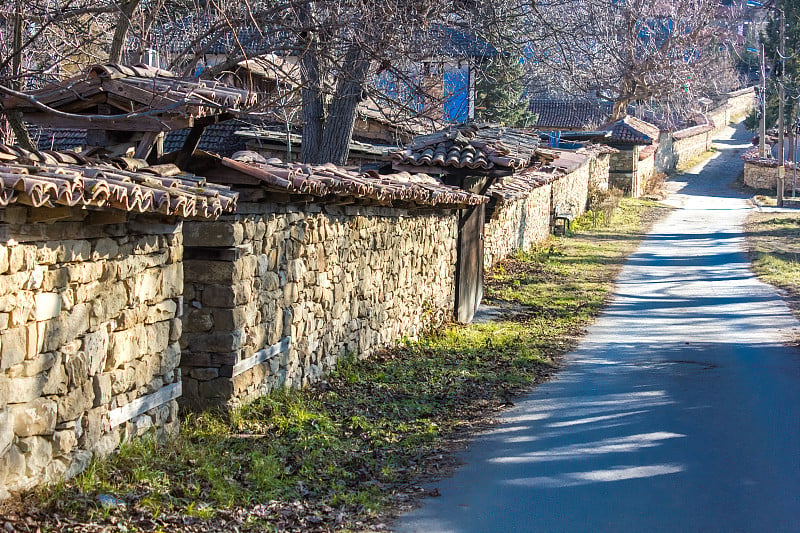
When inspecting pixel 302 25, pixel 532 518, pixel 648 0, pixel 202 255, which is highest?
pixel 648 0

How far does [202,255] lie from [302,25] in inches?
183

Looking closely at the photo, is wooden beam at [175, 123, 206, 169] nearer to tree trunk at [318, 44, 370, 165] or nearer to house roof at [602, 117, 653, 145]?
tree trunk at [318, 44, 370, 165]

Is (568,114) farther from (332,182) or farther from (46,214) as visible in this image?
(46,214)

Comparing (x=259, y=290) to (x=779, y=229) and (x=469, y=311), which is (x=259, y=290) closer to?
(x=469, y=311)

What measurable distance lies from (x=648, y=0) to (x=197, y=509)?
28.1 metres

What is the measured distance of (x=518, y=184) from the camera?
62.4 feet

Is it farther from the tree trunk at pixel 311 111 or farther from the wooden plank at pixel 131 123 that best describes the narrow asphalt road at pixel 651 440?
the tree trunk at pixel 311 111

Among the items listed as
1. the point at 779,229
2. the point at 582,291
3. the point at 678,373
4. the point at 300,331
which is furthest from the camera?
the point at 779,229

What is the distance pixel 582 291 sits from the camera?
16938 mm

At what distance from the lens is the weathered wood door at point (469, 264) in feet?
46.6

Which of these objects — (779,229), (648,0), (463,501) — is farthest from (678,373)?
(648,0)

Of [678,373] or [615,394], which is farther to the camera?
[678,373]

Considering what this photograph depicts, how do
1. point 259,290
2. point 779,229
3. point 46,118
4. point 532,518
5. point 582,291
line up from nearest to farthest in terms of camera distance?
point 532,518 < point 46,118 < point 259,290 < point 582,291 < point 779,229

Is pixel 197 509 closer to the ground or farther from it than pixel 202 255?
closer to the ground
